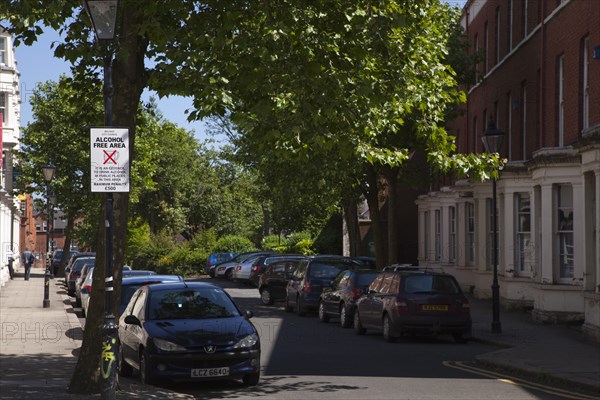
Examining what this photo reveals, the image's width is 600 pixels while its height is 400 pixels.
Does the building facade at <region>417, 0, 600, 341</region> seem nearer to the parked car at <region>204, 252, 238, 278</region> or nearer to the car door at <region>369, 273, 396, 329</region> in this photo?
the car door at <region>369, 273, 396, 329</region>

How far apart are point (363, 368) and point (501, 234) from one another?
15.7m

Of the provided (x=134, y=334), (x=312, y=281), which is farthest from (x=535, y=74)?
(x=134, y=334)

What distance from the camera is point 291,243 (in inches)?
2768

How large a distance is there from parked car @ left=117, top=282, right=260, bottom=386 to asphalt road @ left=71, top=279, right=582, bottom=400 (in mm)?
387

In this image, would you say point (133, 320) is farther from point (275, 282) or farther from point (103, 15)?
point (275, 282)

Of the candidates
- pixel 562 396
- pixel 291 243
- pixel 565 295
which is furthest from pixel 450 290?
pixel 291 243

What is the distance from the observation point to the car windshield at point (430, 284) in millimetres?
21797

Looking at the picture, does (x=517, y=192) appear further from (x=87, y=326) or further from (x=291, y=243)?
(x=291, y=243)

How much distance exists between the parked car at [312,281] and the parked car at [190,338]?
557 inches

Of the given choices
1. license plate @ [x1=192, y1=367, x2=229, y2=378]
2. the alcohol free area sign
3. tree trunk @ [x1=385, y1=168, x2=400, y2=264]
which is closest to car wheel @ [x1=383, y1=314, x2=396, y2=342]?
license plate @ [x1=192, y1=367, x2=229, y2=378]

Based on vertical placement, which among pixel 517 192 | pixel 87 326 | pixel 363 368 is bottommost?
pixel 363 368

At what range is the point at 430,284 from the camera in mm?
21938

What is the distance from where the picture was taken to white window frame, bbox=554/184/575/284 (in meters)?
25.0

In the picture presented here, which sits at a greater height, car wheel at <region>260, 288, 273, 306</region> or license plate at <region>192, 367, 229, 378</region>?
license plate at <region>192, 367, 229, 378</region>
